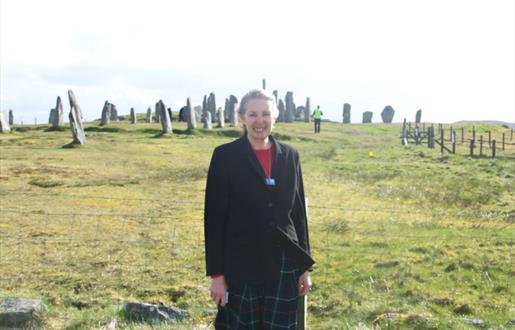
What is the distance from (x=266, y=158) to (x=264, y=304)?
3.71 ft

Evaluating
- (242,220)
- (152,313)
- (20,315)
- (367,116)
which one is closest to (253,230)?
(242,220)

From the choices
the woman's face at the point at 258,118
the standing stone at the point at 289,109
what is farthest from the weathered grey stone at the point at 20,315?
the standing stone at the point at 289,109

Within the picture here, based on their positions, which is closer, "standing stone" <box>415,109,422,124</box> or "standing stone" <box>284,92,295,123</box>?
"standing stone" <box>284,92,295,123</box>

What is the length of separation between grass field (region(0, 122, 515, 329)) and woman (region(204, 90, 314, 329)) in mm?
1998

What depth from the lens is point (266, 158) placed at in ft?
15.0

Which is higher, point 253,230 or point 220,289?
point 253,230

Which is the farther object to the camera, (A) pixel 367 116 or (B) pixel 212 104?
(A) pixel 367 116

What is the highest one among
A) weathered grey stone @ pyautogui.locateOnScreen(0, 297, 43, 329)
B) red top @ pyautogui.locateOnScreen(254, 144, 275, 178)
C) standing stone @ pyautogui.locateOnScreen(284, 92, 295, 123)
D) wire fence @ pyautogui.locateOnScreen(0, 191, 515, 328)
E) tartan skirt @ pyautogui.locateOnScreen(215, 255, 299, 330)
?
standing stone @ pyautogui.locateOnScreen(284, 92, 295, 123)

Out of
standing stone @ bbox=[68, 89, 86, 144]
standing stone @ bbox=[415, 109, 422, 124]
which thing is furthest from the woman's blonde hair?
standing stone @ bbox=[415, 109, 422, 124]

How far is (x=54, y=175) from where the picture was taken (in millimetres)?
22516

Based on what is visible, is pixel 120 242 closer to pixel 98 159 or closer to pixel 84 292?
pixel 84 292

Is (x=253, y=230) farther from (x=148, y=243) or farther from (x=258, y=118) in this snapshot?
(x=148, y=243)

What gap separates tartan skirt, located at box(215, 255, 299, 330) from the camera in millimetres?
4445

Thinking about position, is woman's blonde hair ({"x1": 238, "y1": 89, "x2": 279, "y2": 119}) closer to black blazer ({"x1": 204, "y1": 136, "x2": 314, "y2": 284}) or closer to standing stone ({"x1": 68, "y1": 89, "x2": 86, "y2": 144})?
black blazer ({"x1": 204, "y1": 136, "x2": 314, "y2": 284})
